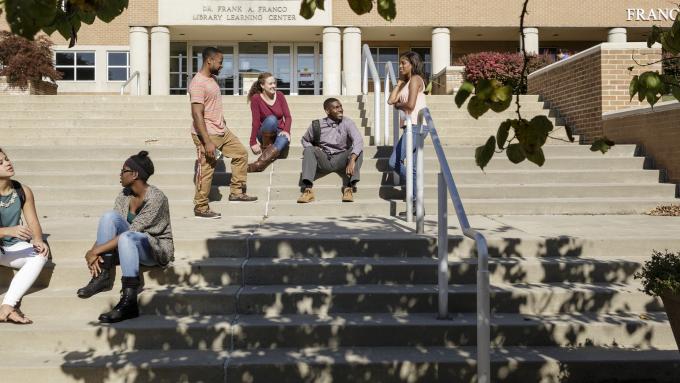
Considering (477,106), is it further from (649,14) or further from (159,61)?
(649,14)

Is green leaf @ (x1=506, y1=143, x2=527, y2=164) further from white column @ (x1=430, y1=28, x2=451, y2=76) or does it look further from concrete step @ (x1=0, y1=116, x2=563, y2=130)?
white column @ (x1=430, y1=28, x2=451, y2=76)

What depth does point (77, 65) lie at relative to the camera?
952 inches

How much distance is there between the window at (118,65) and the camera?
79.6 ft

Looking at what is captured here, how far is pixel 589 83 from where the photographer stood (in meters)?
9.63

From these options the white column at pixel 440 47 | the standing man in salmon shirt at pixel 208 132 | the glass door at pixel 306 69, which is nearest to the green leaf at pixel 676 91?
the standing man in salmon shirt at pixel 208 132

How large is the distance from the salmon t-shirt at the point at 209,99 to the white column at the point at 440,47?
55.4 feet

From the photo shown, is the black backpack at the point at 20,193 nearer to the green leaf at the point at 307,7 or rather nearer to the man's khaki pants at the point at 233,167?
the man's khaki pants at the point at 233,167

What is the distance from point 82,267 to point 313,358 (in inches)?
79.5

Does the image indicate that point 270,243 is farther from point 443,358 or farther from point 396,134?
point 396,134

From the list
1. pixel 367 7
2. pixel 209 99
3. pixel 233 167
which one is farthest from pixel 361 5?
pixel 233 167

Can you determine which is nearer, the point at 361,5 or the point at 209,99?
the point at 361,5

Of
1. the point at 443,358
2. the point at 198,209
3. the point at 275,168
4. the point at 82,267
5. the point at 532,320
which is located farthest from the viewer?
the point at 275,168

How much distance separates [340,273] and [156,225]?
4.55 feet

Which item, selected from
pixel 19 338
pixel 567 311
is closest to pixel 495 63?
pixel 567 311
